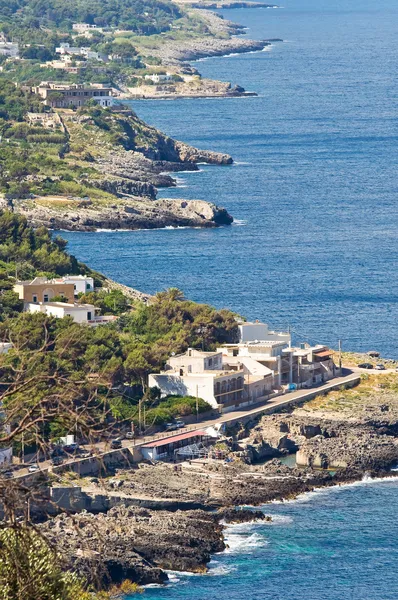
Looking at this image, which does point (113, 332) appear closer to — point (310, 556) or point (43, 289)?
point (43, 289)

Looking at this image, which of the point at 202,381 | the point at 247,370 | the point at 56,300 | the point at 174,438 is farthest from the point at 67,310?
the point at 174,438

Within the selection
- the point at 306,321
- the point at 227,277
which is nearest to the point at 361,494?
the point at 306,321

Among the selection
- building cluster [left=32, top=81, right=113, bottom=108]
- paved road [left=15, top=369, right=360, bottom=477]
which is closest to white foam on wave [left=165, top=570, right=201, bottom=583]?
paved road [left=15, top=369, right=360, bottom=477]

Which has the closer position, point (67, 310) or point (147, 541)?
point (147, 541)

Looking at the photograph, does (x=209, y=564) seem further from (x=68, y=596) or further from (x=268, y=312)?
(x=268, y=312)

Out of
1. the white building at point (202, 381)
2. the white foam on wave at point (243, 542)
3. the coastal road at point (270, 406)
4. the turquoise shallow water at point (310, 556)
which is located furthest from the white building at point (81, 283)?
the white foam on wave at point (243, 542)
